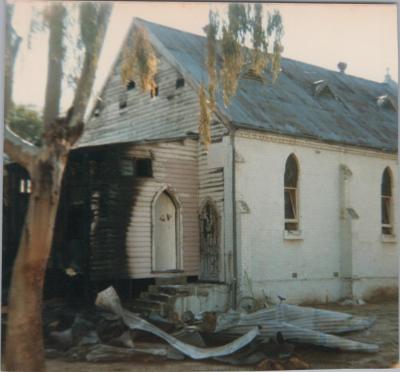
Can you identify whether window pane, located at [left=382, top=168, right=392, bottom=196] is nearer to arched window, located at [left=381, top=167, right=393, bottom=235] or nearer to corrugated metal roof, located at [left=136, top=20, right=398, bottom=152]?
arched window, located at [left=381, top=167, right=393, bottom=235]

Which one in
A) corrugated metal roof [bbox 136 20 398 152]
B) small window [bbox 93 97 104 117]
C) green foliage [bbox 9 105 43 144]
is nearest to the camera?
green foliage [bbox 9 105 43 144]

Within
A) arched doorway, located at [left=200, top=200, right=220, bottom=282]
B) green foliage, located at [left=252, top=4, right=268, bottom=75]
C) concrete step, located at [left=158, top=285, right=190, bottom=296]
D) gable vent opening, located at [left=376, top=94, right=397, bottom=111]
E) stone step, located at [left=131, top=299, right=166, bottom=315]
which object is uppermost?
green foliage, located at [left=252, top=4, right=268, bottom=75]

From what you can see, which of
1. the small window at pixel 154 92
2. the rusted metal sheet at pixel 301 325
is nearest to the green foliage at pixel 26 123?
the small window at pixel 154 92

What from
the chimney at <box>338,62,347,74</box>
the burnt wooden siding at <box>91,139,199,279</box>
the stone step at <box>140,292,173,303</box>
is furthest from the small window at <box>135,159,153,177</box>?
the chimney at <box>338,62,347,74</box>

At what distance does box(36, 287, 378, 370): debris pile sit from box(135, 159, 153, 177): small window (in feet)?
8.49

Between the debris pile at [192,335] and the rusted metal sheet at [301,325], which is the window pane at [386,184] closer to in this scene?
the rusted metal sheet at [301,325]

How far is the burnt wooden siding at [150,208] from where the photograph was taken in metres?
13.2

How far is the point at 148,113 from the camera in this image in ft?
48.2

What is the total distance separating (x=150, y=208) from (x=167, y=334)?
271 centimetres

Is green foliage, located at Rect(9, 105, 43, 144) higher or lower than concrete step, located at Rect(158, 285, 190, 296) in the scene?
higher

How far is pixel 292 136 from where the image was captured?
1498 cm

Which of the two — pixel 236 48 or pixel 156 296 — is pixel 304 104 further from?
pixel 156 296

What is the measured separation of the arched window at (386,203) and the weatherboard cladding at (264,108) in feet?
2.63

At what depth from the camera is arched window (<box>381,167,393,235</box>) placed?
14.5 m
